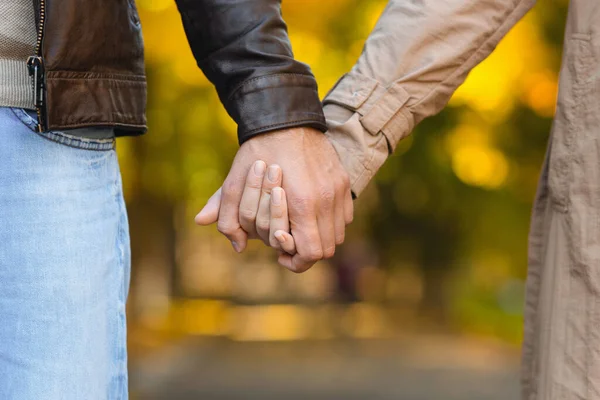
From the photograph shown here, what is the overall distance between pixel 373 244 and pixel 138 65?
1269 cm

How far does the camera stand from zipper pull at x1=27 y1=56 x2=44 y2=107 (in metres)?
1.61

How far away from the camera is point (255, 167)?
1.97 m

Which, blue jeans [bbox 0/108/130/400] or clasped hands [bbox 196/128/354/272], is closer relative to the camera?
blue jeans [bbox 0/108/130/400]

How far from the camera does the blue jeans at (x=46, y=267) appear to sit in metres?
1.62

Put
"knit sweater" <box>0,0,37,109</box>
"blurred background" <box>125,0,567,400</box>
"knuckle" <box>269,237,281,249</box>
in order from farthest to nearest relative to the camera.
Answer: "blurred background" <box>125,0,567,400</box> → "knuckle" <box>269,237,281,249</box> → "knit sweater" <box>0,0,37,109</box>

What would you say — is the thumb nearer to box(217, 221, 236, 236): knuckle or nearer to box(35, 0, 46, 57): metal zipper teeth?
box(217, 221, 236, 236): knuckle

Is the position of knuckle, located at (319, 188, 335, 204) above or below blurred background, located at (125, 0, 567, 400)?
above

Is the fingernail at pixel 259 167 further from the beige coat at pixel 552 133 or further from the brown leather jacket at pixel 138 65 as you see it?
the beige coat at pixel 552 133

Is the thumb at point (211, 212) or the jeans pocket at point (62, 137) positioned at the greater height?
the jeans pocket at point (62, 137)

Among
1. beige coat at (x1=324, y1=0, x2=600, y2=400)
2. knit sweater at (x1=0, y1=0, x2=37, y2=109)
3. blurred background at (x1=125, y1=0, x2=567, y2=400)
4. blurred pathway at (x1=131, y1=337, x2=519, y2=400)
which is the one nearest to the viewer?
knit sweater at (x1=0, y1=0, x2=37, y2=109)

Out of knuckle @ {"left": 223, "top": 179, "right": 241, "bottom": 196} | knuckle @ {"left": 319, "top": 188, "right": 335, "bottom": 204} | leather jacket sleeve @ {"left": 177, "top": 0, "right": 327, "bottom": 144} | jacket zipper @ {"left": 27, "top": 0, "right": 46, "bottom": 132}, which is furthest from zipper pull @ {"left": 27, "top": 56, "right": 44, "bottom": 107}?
knuckle @ {"left": 319, "top": 188, "right": 335, "bottom": 204}

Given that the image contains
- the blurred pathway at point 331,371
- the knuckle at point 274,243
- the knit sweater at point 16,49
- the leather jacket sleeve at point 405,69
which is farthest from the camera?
the blurred pathway at point 331,371

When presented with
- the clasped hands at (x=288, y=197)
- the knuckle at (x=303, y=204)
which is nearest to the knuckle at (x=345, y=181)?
the clasped hands at (x=288, y=197)

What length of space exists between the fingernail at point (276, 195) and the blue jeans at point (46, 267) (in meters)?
0.43
